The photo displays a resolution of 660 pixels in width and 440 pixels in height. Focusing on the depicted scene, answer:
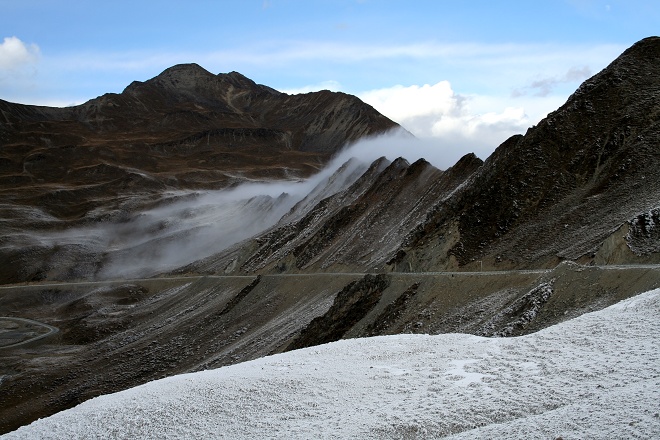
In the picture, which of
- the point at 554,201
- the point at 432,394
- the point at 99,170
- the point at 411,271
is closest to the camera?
the point at 432,394

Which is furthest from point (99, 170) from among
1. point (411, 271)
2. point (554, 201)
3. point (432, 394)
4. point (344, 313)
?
point (432, 394)

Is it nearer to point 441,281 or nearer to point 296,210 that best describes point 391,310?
point 441,281

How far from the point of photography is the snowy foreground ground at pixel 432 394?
49.4 feet

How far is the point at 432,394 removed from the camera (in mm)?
18422

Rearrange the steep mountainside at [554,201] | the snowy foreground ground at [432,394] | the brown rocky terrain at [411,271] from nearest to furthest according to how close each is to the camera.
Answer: the snowy foreground ground at [432,394] < the brown rocky terrain at [411,271] < the steep mountainside at [554,201]

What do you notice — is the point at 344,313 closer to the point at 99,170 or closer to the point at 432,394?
the point at 432,394

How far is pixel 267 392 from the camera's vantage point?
20.1 m

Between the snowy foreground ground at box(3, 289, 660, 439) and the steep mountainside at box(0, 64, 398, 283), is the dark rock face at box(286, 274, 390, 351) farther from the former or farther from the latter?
the steep mountainside at box(0, 64, 398, 283)

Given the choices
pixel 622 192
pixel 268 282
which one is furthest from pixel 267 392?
pixel 268 282

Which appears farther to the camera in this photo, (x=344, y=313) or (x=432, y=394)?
(x=344, y=313)

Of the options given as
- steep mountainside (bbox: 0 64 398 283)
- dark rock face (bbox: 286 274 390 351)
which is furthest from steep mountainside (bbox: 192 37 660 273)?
steep mountainside (bbox: 0 64 398 283)

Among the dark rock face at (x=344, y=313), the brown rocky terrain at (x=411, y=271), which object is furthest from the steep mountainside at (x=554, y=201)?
the dark rock face at (x=344, y=313)

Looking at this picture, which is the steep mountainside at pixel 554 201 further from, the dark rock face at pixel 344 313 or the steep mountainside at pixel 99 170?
the steep mountainside at pixel 99 170

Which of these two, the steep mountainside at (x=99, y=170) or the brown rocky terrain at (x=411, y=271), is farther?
the steep mountainside at (x=99, y=170)
